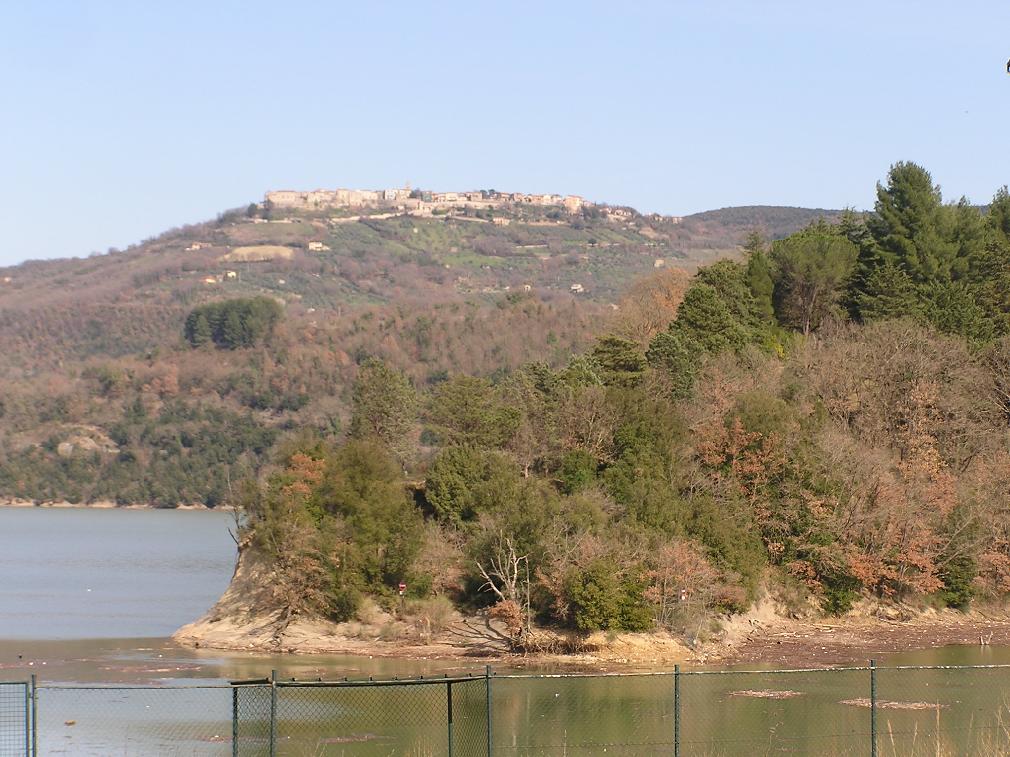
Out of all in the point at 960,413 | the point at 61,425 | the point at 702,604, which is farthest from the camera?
the point at 61,425

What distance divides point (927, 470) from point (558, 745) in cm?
2915

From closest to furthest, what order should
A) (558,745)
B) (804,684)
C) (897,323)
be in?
1. (558,745)
2. (804,684)
3. (897,323)

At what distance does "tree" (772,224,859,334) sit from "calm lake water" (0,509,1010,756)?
1207 inches

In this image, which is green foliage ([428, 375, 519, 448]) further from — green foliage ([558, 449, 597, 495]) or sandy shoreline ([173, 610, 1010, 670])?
sandy shoreline ([173, 610, 1010, 670])

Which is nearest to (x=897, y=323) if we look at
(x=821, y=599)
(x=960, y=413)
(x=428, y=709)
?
(x=960, y=413)

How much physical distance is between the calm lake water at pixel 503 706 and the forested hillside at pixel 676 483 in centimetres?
431

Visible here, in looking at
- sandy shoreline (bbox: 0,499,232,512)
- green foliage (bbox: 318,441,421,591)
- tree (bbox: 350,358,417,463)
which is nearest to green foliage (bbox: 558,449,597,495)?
green foliage (bbox: 318,441,421,591)

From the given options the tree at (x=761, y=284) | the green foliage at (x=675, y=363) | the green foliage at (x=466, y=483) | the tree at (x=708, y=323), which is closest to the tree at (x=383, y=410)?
the green foliage at (x=675, y=363)

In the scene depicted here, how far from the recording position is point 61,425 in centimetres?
15612

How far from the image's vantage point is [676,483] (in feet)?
166

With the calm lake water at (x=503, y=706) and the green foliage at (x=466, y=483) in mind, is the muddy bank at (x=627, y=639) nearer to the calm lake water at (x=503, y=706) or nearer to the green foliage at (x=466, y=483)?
the calm lake water at (x=503, y=706)

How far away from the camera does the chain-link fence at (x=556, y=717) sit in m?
27.7

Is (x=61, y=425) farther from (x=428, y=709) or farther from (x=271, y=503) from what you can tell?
Answer: (x=428, y=709)

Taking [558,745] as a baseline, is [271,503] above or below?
above
